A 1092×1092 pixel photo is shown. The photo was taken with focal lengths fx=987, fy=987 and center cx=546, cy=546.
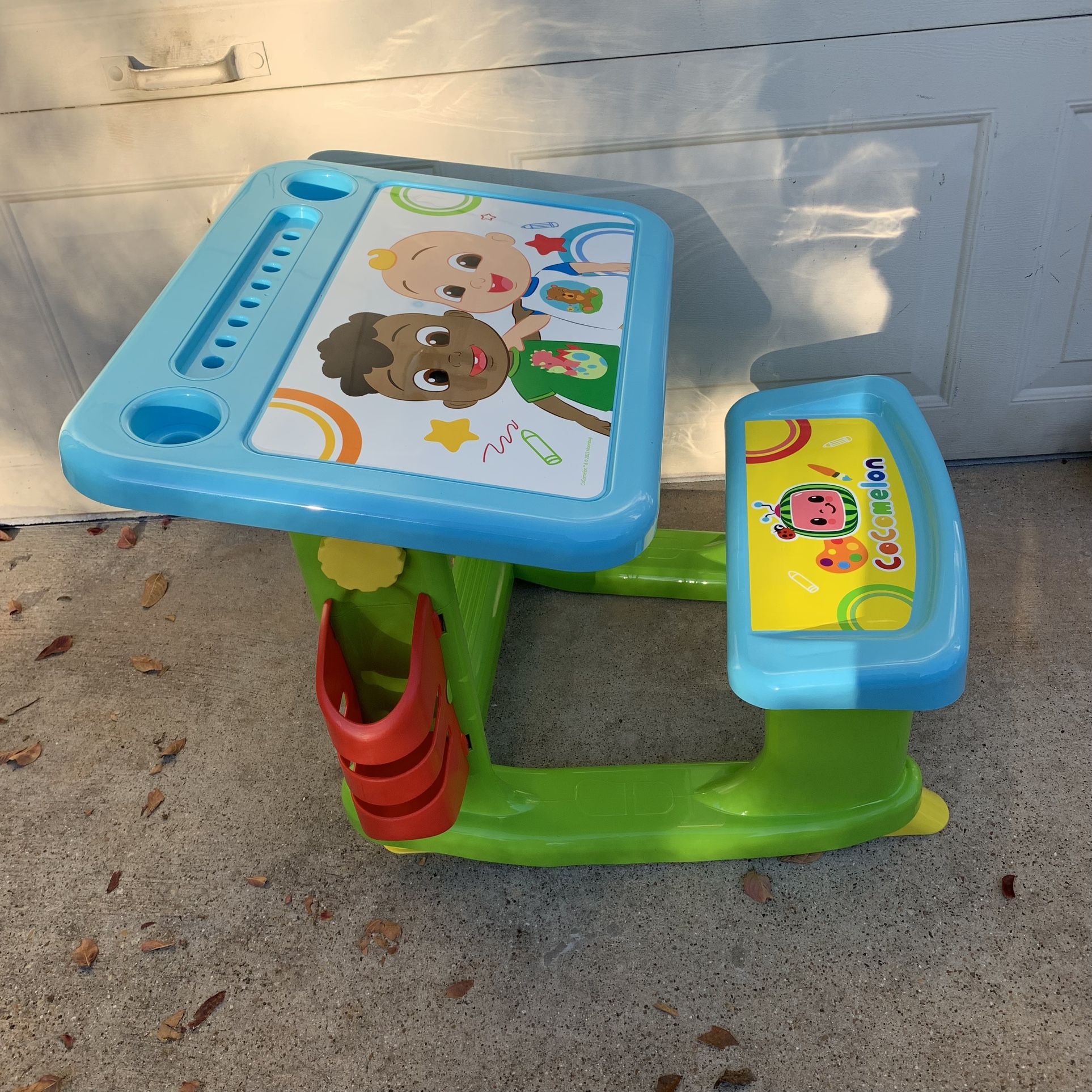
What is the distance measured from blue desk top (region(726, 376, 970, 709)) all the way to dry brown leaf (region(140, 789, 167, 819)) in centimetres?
100

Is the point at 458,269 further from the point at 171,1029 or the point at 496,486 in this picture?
the point at 171,1029

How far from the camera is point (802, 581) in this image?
1.40 m

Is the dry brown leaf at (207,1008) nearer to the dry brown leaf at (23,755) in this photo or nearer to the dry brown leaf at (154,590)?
the dry brown leaf at (23,755)

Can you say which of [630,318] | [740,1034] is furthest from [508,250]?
[740,1034]

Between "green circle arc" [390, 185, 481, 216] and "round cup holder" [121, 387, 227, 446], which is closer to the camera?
"round cup holder" [121, 387, 227, 446]

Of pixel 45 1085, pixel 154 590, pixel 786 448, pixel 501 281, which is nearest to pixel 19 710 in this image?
pixel 154 590

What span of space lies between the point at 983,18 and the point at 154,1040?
2091 mm

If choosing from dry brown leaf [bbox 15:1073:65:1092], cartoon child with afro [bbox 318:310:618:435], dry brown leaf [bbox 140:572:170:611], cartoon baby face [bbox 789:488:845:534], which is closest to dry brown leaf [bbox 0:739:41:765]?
dry brown leaf [bbox 140:572:170:611]

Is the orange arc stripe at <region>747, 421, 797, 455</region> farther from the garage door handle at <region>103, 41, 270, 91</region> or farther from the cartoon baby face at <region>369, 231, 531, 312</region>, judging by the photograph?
the garage door handle at <region>103, 41, 270, 91</region>

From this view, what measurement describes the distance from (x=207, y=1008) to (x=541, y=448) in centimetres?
96

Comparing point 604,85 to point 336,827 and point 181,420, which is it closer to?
point 181,420

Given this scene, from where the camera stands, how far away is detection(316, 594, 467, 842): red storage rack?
1.20 metres

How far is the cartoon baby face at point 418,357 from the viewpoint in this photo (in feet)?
3.92

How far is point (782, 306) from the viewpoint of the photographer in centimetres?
204
